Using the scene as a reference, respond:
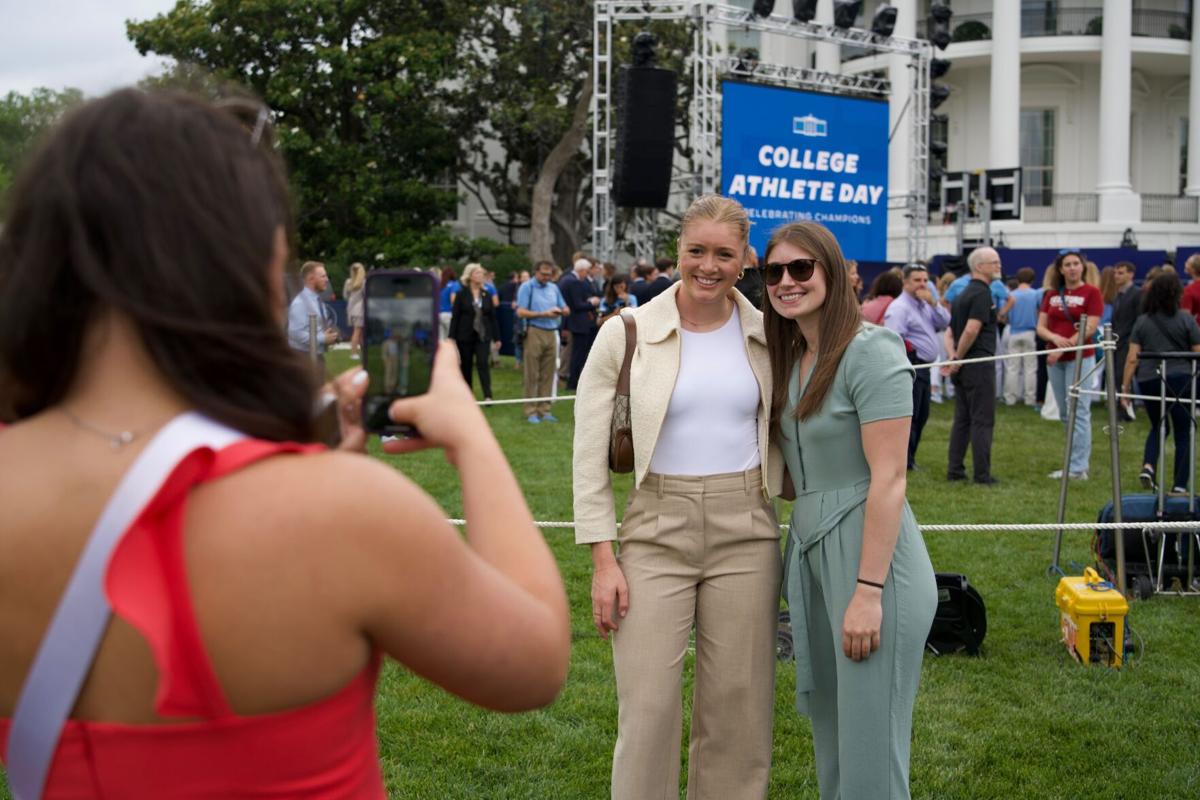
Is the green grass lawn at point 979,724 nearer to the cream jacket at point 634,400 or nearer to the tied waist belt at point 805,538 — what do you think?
the tied waist belt at point 805,538

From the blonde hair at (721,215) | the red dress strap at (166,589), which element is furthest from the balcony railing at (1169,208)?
the red dress strap at (166,589)

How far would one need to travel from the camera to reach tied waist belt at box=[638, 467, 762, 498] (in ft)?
10.8

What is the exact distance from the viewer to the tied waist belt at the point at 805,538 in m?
3.16

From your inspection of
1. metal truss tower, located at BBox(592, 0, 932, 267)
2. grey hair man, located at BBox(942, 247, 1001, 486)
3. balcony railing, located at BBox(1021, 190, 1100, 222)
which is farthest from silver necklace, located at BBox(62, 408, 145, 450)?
balcony railing, located at BBox(1021, 190, 1100, 222)

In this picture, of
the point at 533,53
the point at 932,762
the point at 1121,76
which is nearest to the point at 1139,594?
the point at 932,762

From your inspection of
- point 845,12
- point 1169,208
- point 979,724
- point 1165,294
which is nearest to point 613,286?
point 1165,294

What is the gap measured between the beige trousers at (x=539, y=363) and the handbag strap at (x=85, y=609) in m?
13.5

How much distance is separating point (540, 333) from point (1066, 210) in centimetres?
2647

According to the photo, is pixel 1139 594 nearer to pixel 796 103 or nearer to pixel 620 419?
pixel 620 419

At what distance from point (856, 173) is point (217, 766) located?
21193 mm

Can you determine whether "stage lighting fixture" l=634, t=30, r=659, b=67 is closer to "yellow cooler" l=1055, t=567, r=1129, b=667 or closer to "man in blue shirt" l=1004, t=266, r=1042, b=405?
"man in blue shirt" l=1004, t=266, r=1042, b=405

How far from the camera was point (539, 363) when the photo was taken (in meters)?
15.5

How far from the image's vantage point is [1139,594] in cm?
695

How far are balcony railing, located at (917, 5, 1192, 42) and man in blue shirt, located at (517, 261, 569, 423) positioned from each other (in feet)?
84.2
